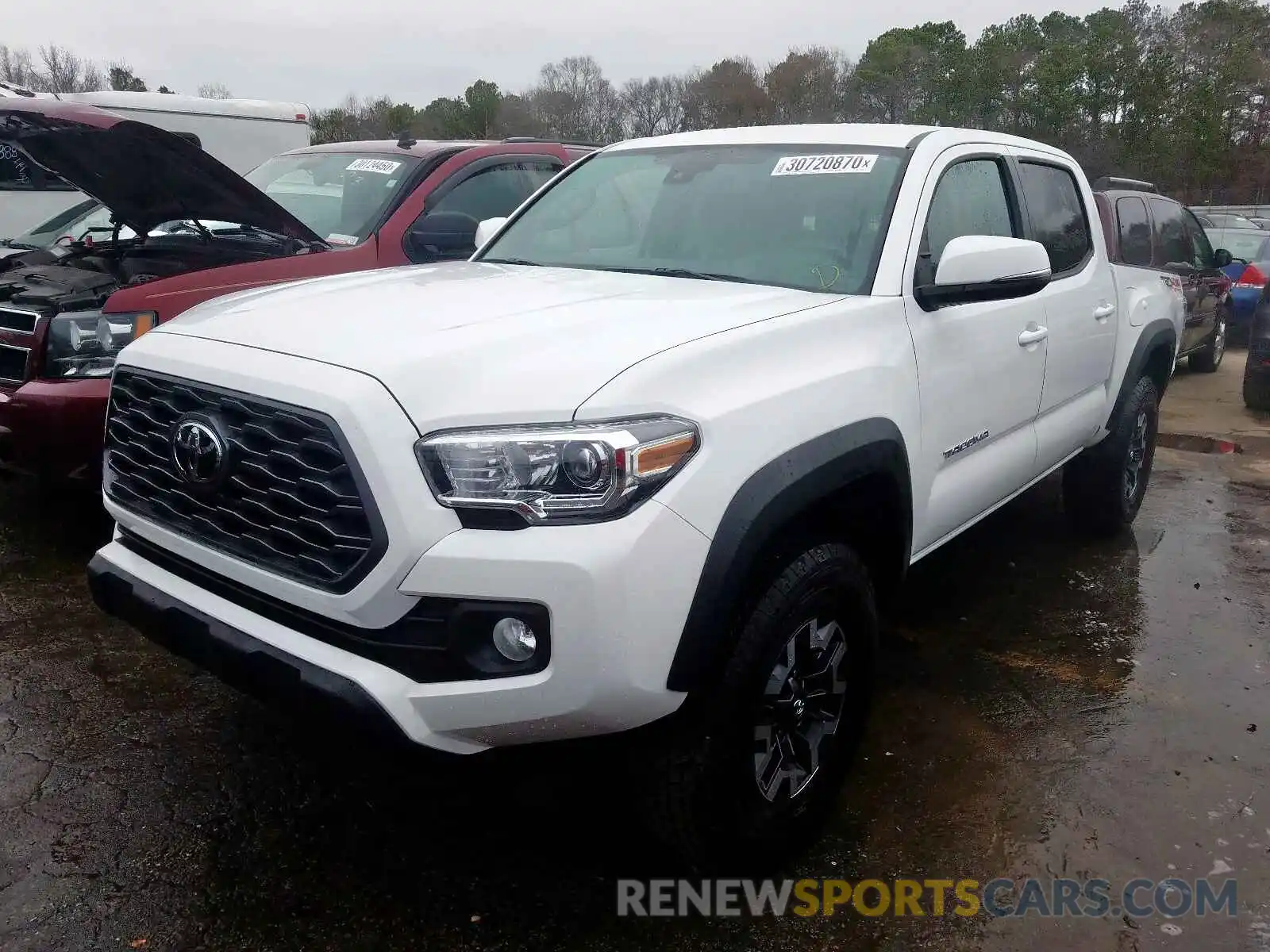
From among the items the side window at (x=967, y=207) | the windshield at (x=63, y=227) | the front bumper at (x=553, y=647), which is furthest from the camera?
the windshield at (x=63, y=227)

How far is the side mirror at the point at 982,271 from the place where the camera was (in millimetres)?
2857

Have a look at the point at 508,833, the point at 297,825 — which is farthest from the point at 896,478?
the point at 297,825

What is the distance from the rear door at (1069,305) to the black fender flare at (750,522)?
169cm

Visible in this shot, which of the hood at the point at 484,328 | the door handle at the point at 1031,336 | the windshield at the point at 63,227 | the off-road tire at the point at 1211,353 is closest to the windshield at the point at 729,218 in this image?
the hood at the point at 484,328

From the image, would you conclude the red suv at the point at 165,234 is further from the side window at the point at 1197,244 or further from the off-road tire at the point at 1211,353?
the off-road tire at the point at 1211,353

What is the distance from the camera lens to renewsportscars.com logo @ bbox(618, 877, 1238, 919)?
8.05 feet

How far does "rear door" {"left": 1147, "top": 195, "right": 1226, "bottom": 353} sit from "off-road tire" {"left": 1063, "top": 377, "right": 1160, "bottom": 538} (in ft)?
11.9

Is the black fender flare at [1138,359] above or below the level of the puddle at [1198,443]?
above

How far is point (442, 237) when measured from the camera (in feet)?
16.3

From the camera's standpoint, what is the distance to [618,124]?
45.1 metres

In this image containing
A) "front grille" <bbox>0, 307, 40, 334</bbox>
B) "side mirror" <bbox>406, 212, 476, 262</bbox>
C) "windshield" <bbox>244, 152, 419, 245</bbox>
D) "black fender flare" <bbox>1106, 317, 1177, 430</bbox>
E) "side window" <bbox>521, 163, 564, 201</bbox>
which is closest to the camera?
"front grille" <bbox>0, 307, 40, 334</bbox>

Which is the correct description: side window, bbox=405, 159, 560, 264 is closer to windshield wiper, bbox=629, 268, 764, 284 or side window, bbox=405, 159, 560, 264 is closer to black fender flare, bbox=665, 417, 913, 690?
windshield wiper, bbox=629, 268, 764, 284

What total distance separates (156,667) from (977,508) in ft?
9.55

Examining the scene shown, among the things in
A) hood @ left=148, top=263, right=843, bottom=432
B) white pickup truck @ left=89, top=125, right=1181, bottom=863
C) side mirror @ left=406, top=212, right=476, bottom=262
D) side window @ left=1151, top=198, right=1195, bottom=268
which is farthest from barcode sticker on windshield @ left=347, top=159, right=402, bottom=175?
side window @ left=1151, top=198, right=1195, bottom=268
